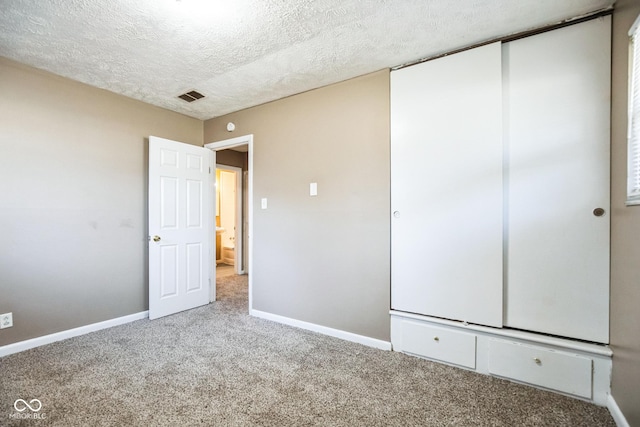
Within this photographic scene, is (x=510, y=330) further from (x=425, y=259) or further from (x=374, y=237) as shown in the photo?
(x=374, y=237)

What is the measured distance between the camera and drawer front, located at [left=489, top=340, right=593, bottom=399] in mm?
1729

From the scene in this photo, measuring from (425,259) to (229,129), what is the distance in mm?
2740

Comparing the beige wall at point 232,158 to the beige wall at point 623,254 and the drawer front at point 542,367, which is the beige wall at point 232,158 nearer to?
the drawer front at point 542,367

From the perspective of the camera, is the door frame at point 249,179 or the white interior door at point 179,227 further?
the door frame at point 249,179

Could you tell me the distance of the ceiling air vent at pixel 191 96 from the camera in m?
2.94

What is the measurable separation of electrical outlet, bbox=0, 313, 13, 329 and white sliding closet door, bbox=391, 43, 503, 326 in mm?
3215

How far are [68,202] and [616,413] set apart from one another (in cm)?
433

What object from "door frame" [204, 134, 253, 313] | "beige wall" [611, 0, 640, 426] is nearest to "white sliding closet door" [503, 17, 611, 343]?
"beige wall" [611, 0, 640, 426]

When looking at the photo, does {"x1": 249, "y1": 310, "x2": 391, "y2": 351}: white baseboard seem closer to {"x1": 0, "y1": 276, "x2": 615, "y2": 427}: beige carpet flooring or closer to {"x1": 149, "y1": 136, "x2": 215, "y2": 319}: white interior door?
{"x1": 0, "y1": 276, "x2": 615, "y2": 427}: beige carpet flooring

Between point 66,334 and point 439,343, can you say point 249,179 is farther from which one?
point 439,343

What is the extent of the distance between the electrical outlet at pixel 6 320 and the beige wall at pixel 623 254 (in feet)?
13.8

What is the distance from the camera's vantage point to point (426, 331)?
2.25 meters

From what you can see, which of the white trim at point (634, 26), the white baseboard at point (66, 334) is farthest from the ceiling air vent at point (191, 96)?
the white trim at point (634, 26)

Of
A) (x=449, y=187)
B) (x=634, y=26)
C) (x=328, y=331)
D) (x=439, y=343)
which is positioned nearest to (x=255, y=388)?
(x=328, y=331)
